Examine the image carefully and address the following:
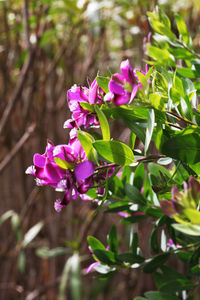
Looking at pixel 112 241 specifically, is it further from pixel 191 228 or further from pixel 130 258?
pixel 191 228

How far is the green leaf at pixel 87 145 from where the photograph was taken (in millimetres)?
376

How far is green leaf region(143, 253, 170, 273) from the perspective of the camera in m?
0.52

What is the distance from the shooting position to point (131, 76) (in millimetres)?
396

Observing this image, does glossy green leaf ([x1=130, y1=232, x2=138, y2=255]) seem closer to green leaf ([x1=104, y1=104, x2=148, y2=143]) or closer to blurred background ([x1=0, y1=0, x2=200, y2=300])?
green leaf ([x1=104, y1=104, x2=148, y2=143])

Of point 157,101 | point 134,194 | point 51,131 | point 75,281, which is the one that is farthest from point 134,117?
point 51,131

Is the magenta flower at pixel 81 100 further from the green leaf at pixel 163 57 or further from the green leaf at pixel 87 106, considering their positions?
the green leaf at pixel 163 57

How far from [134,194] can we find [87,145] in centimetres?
17

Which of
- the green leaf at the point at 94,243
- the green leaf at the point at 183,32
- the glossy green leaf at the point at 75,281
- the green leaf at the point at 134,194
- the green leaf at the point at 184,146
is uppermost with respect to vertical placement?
the green leaf at the point at 183,32

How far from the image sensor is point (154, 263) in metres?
0.52

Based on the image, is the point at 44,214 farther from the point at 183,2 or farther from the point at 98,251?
the point at 98,251

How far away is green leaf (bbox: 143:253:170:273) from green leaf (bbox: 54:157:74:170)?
20 cm

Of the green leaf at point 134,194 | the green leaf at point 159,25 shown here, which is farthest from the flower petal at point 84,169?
the green leaf at point 159,25

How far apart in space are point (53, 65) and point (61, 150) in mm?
1063

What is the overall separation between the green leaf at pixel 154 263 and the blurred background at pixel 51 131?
0.77m
